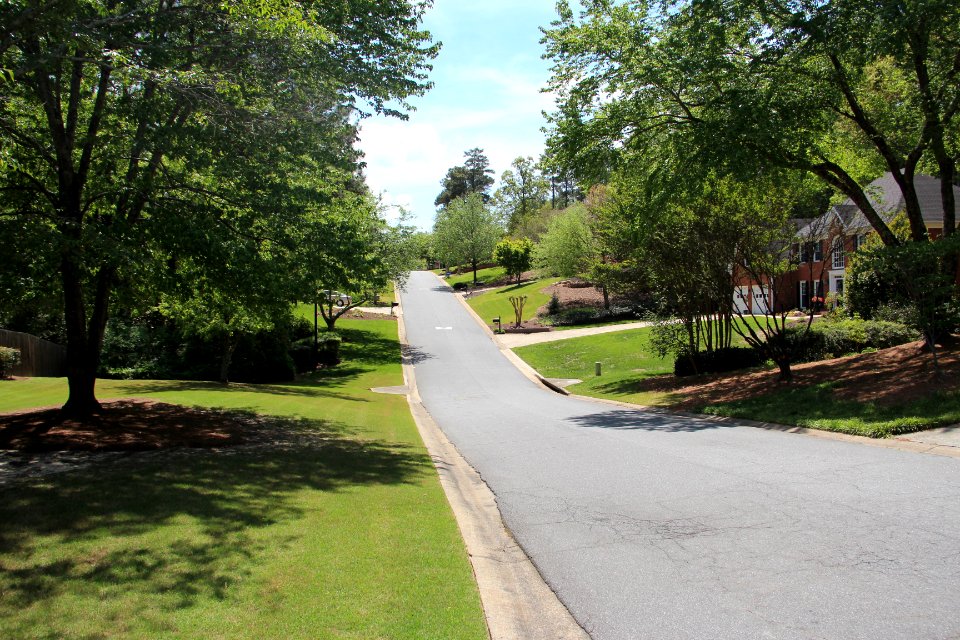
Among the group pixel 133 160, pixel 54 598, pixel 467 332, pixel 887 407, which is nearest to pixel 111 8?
pixel 133 160

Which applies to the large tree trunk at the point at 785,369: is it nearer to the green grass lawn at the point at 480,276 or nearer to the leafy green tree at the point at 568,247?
the leafy green tree at the point at 568,247

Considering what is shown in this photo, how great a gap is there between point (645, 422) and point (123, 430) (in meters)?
10.6

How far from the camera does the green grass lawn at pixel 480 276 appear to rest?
82.1m

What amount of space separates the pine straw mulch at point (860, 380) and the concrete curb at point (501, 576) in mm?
8603

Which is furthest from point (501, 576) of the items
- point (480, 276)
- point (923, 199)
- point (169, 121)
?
point (480, 276)

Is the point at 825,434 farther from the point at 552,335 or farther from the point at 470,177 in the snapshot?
the point at 470,177

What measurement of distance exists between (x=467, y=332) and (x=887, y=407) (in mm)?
35662

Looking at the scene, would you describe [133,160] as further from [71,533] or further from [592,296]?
[592,296]

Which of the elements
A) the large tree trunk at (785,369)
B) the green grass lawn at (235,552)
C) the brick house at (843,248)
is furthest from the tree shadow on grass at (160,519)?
the brick house at (843,248)

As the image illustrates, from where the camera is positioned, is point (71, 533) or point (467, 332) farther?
point (467, 332)

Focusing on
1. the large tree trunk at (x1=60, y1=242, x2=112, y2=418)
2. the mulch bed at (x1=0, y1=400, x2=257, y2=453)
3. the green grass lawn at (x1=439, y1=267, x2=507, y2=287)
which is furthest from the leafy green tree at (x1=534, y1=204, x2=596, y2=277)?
the large tree trunk at (x1=60, y1=242, x2=112, y2=418)

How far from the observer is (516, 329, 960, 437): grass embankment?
12.0 meters

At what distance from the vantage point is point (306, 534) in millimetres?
6551

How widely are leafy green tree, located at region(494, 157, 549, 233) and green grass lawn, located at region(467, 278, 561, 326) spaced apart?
3308 cm
